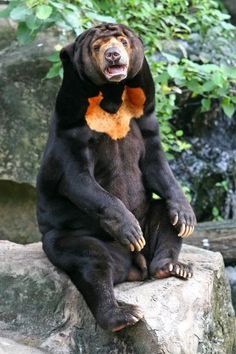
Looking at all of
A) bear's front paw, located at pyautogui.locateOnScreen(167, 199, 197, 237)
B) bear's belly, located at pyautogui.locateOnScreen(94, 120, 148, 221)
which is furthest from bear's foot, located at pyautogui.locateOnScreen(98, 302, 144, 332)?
bear's belly, located at pyautogui.locateOnScreen(94, 120, 148, 221)

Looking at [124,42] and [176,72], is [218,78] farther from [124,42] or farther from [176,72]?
[124,42]

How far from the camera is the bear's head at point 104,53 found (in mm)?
4152

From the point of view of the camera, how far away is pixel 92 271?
161 inches

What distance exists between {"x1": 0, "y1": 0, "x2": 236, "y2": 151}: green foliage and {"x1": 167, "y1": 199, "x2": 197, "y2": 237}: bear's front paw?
1.58 m

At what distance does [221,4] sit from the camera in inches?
416

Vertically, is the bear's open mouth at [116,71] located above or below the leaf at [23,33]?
above

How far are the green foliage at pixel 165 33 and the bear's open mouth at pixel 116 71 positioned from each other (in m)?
1.28

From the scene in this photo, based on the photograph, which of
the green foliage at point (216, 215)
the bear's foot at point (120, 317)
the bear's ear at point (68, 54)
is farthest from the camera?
the green foliage at point (216, 215)

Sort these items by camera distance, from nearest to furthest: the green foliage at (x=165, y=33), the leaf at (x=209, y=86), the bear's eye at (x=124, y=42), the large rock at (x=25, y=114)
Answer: the bear's eye at (x=124, y=42)
the green foliage at (x=165, y=33)
the leaf at (x=209, y=86)
the large rock at (x=25, y=114)

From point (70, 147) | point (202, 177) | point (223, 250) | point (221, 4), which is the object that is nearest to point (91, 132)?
point (70, 147)

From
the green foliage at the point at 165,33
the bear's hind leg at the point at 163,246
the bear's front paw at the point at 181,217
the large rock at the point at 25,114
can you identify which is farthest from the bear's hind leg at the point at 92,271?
the large rock at the point at 25,114

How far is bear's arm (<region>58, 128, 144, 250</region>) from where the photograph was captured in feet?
13.6

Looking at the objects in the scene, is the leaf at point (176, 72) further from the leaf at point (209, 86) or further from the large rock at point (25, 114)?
the large rock at point (25, 114)

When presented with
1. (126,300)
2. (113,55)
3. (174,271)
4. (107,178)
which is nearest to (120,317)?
(126,300)
